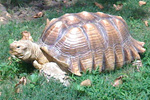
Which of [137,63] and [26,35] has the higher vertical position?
[26,35]

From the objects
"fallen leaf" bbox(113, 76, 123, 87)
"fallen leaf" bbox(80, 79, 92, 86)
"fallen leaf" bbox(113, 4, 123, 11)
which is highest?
"fallen leaf" bbox(113, 4, 123, 11)

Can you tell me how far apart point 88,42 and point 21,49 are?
1024mm

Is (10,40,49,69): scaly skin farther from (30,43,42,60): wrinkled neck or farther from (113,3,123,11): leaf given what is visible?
(113,3,123,11): leaf

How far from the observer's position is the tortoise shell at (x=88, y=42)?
3.66m

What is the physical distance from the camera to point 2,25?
5430 mm

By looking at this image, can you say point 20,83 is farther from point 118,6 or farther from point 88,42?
point 118,6

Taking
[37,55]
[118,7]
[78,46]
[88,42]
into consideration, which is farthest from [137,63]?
[118,7]

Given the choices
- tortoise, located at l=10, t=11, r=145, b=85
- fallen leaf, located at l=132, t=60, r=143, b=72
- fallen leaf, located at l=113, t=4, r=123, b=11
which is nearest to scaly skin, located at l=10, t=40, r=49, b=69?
tortoise, located at l=10, t=11, r=145, b=85

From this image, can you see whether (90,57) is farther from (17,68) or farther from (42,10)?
(42,10)

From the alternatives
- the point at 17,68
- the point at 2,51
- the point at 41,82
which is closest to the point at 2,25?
the point at 2,51

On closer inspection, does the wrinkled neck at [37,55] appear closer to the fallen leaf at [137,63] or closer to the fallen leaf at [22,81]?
the fallen leaf at [22,81]

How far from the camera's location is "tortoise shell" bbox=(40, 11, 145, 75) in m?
3.66

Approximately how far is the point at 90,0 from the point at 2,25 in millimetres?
2592

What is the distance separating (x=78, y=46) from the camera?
3.67 metres
